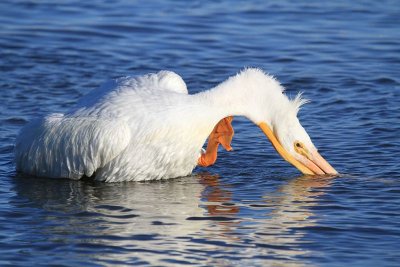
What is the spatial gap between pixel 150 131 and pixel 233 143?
1.97m

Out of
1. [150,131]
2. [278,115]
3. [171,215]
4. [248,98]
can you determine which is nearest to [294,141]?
[278,115]

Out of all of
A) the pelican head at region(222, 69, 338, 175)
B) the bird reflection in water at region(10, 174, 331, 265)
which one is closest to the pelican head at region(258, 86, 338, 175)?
the pelican head at region(222, 69, 338, 175)

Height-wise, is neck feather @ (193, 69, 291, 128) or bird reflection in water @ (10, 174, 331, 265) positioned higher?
neck feather @ (193, 69, 291, 128)

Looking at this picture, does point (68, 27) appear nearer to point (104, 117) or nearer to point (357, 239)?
point (104, 117)

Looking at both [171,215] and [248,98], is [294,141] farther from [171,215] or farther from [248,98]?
[171,215]

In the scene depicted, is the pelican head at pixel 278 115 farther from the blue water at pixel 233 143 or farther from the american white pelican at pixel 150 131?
the blue water at pixel 233 143

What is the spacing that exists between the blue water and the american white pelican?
179 millimetres

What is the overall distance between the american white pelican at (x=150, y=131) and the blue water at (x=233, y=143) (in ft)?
0.59

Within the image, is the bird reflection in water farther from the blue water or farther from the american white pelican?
the american white pelican

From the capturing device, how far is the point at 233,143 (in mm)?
10531

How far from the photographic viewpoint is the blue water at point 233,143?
7.49 m

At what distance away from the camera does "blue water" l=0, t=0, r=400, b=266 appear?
7488mm

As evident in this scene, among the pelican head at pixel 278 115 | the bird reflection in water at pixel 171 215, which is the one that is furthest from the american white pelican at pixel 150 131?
the bird reflection in water at pixel 171 215

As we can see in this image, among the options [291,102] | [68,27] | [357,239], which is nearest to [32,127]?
[291,102]
